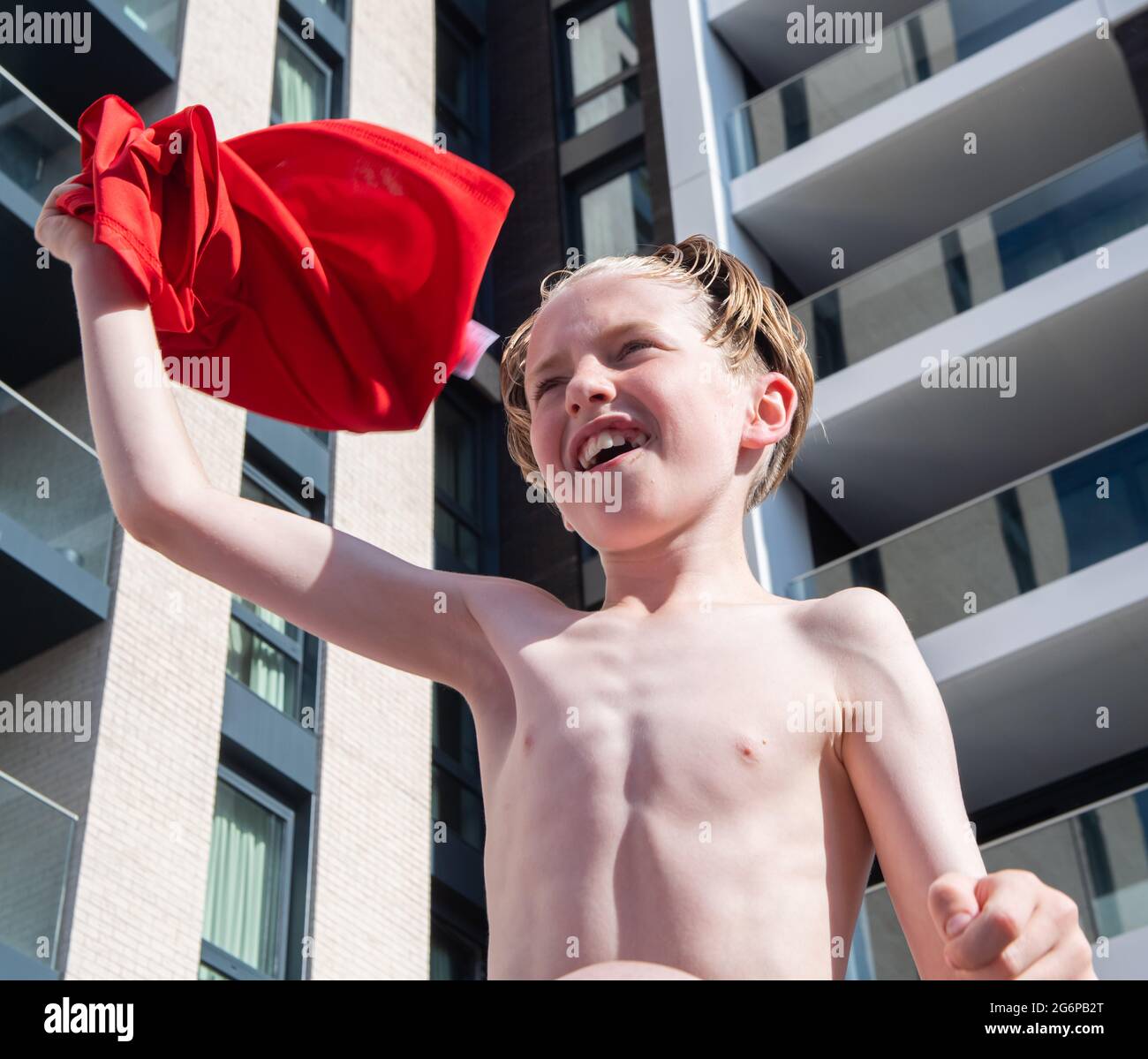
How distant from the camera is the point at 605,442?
250cm

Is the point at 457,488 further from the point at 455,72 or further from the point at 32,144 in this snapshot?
the point at 32,144

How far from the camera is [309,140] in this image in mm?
3178

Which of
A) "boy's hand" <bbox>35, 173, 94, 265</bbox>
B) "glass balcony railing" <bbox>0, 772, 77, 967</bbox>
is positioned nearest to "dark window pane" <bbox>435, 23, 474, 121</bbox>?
"glass balcony railing" <bbox>0, 772, 77, 967</bbox>

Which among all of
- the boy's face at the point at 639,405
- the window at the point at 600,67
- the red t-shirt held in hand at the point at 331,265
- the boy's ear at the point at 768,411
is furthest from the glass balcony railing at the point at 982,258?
the boy's face at the point at 639,405

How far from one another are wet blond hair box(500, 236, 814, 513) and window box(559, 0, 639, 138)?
21.1 meters

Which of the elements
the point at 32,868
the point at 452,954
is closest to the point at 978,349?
the point at 452,954

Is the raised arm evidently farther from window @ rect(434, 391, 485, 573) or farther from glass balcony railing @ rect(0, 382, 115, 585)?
window @ rect(434, 391, 485, 573)

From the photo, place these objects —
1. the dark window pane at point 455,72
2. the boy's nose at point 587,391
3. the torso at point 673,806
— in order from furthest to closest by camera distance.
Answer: the dark window pane at point 455,72 < the boy's nose at point 587,391 < the torso at point 673,806

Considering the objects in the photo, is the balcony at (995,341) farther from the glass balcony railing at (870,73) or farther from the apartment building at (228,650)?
the apartment building at (228,650)

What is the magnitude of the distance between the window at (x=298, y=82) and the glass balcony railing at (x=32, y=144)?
437cm

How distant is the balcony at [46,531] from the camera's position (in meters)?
12.9

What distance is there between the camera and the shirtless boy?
2119 millimetres

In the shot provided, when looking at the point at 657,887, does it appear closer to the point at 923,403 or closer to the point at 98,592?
the point at 98,592
